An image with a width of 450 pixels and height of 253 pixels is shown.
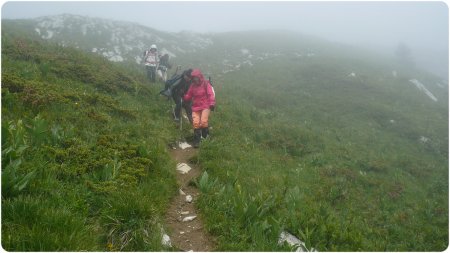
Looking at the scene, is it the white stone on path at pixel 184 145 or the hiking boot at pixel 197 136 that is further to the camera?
the hiking boot at pixel 197 136

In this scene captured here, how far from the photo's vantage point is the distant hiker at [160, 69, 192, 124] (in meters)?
13.9

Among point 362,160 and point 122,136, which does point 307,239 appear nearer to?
point 122,136

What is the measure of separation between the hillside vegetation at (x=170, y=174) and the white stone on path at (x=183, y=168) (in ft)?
1.34

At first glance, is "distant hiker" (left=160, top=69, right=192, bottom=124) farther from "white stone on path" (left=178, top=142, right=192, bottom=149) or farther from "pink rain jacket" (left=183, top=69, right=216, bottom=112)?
"white stone on path" (left=178, top=142, right=192, bottom=149)

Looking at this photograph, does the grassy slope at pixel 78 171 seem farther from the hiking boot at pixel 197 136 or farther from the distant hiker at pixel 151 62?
the distant hiker at pixel 151 62

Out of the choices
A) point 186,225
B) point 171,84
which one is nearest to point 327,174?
point 171,84

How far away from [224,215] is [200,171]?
2.87m

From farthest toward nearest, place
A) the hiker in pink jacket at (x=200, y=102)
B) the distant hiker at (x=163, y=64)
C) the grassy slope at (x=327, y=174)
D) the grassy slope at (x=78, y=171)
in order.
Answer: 1. the distant hiker at (x=163, y=64)
2. the hiker in pink jacket at (x=200, y=102)
3. the grassy slope at (x=327, y=174)
4. the grassy slope at (x=78, y=171)

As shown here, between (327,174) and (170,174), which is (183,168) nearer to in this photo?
(170,174)

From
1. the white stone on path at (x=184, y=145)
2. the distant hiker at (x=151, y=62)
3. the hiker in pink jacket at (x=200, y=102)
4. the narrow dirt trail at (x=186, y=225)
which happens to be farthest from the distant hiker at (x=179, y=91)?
the distant hiker at (x=151, y=62)

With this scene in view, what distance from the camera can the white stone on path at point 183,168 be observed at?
9477 millimetres

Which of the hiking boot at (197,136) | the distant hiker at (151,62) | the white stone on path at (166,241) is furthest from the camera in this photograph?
the distant hiker at (151,62)

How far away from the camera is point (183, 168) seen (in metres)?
9.65

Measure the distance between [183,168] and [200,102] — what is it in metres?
3.86
